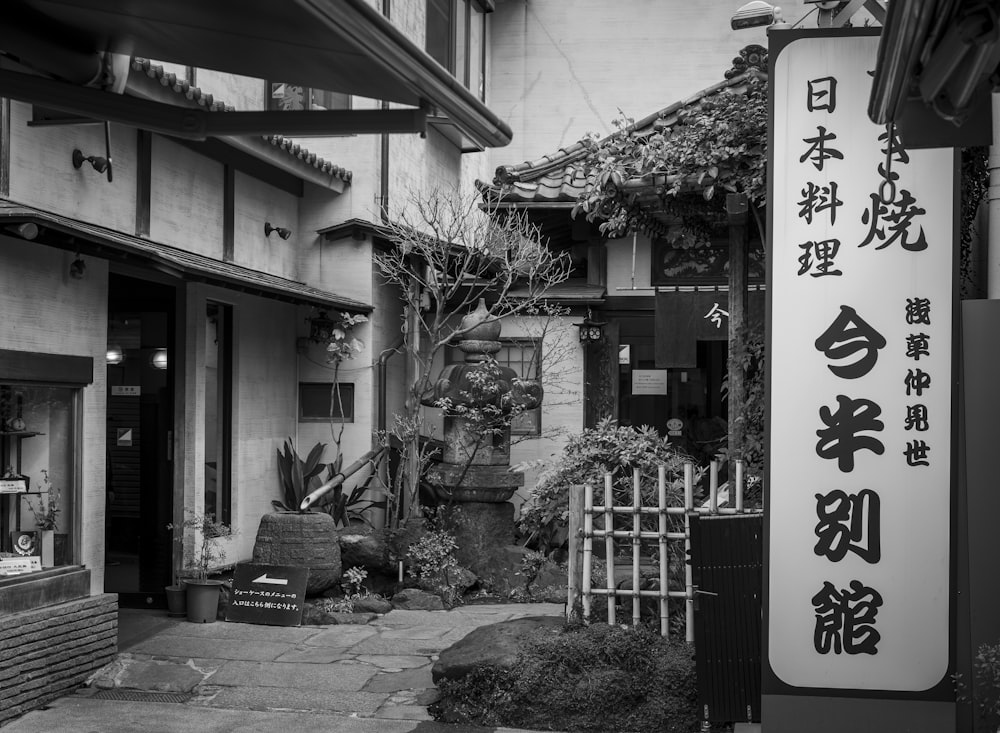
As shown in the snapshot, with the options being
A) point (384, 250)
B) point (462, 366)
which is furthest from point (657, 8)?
point (462, 366)

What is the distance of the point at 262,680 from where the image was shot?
9.16 m

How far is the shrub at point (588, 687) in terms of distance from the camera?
7555 mm

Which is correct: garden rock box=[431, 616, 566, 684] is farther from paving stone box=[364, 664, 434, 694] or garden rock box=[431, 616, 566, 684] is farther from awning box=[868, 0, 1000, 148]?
awning box=[868, 0, 1000, 148]

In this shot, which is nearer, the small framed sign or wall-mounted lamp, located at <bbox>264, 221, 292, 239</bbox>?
the small framed sign

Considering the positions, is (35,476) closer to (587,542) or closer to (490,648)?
(490,648)

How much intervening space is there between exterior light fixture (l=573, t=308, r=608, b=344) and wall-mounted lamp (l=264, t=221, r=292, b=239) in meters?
4.61

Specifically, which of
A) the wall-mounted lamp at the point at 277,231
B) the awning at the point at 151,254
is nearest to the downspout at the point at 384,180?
the wall-mounted lamp at the point at 277,231

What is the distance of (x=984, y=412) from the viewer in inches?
237

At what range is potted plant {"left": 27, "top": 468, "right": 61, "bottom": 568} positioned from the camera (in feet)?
28.7

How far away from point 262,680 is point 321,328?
20.3 ft

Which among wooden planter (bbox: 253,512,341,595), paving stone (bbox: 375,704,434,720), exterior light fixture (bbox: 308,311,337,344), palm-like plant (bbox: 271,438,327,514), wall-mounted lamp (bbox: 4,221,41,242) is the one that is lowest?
paving stone (bbox: 375,704,434,720)

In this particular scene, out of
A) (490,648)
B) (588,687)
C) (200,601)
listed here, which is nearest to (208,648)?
(200,601)

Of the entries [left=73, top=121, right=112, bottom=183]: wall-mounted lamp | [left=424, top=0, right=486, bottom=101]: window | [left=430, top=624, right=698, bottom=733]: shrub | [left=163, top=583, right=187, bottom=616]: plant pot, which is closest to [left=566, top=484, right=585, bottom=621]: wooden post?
[left=430, top=624, right=698, bottom=733]: shrub

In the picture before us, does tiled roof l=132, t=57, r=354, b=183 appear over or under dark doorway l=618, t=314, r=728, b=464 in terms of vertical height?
over
